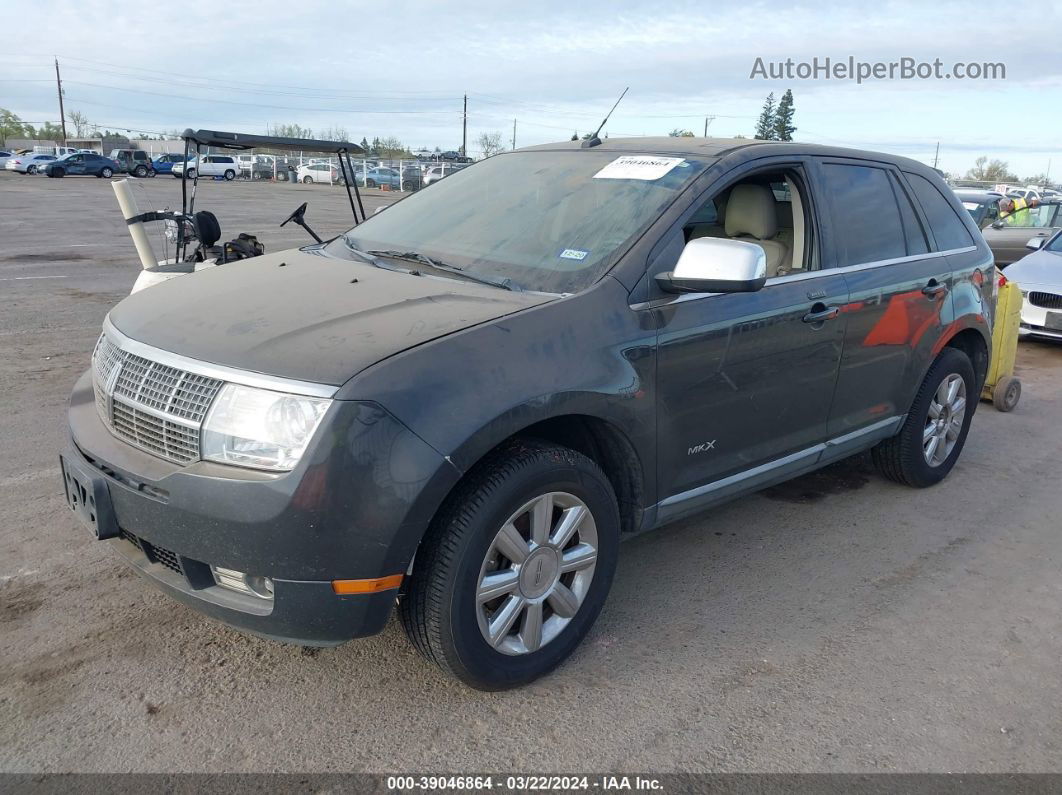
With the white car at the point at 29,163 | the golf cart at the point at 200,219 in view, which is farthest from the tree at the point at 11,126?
the golf cart at the point at 200,219

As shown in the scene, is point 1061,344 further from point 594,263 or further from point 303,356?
point 303,356

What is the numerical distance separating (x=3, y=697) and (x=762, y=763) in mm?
2382

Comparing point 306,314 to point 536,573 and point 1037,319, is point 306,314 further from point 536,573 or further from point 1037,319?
point 1037,319

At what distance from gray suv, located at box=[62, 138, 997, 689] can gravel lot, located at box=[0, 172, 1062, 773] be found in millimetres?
300

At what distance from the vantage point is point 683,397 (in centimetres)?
325

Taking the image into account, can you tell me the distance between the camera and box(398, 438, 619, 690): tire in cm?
262

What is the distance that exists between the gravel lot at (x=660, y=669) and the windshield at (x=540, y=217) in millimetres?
1408

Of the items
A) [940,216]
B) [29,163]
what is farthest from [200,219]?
[29,163]

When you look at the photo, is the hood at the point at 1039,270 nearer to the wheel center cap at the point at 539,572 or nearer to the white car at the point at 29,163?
the wheel center cap at the point at 539,572

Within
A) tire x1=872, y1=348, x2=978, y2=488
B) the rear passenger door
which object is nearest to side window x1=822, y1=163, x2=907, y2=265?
the rear passenger door

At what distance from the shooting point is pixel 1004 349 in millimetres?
6523

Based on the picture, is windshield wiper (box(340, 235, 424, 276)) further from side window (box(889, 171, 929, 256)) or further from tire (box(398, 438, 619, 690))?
side window (box(889, 171, 929, 256))

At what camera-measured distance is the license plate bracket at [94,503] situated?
105 inches

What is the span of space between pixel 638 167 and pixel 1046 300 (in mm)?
7476
